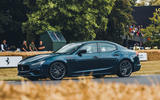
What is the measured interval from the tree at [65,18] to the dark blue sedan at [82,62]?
2075 cm

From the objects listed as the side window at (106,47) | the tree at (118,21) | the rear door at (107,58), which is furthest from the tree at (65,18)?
the rear door at (107,58)

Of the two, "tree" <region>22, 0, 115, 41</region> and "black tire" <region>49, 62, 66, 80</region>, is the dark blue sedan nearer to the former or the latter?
"black tire" <region>49, 62, 66, 80</region>

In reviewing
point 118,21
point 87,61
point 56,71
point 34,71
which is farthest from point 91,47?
point 118,21

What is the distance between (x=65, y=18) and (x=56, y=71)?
2363 cm

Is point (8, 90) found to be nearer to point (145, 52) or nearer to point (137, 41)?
point (145, 52)

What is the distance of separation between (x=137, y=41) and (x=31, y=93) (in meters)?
67.6

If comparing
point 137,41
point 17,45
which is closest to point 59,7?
point 17,45

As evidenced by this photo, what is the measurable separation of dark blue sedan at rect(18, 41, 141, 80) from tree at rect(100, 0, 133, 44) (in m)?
32.6

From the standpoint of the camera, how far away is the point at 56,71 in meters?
13.8

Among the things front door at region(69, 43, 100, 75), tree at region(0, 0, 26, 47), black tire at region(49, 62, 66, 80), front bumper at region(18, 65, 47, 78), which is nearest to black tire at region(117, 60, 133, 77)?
front door at region(69, 43, 100, 75)

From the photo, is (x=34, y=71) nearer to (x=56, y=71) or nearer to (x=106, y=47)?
(x=56, y=71)

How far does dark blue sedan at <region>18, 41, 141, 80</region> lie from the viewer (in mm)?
13766

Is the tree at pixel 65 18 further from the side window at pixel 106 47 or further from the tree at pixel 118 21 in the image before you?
the side window at pixel 106 47

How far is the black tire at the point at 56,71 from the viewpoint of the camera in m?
13.8
